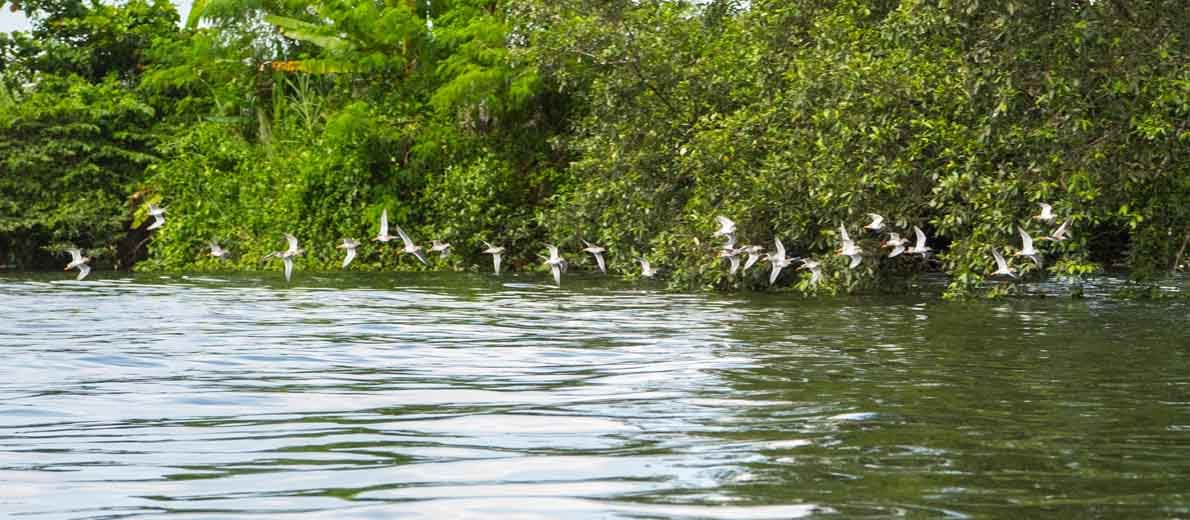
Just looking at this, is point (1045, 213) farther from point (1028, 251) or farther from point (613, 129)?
point (613, 129)

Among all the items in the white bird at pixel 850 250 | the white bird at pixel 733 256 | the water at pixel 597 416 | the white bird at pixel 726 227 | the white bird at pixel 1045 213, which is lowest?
the water at pixel 597 416

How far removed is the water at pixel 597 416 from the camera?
6.13 meters

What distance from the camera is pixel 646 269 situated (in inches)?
976

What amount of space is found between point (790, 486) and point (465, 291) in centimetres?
1787

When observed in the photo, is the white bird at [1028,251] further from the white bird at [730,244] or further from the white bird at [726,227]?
the white bird at [730,244]

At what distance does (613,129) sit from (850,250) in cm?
764

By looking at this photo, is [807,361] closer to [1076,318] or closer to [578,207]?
[1076,318]

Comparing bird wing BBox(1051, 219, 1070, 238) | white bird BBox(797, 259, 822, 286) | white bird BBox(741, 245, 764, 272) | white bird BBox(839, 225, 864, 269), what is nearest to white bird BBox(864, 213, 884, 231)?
white bird BBox(839, 225, 864, 269)

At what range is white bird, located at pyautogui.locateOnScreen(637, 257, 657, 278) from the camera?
24.8 metres

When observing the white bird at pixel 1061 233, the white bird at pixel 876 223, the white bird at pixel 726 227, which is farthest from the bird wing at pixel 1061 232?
the white bird at pixel 726 227

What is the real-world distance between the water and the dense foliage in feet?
7.39

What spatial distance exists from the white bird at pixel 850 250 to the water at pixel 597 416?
7.40 ft

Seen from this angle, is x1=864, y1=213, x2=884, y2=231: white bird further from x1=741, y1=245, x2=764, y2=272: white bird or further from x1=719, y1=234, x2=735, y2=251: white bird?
x1=719, y1=234, x2=735, y2=251: white bird

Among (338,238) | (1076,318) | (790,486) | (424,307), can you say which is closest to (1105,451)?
(790,486)
